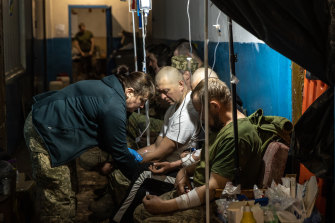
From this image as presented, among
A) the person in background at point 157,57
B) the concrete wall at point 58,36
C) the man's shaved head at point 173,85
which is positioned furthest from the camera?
the concrete wall at point 58,36

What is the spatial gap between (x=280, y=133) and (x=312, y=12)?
848 mm

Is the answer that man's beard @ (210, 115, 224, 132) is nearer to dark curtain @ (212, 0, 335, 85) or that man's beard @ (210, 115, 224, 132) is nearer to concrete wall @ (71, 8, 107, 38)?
dark curtain @ (212, 0, 335, 85)

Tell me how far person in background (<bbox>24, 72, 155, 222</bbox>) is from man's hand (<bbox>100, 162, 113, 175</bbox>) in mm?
514

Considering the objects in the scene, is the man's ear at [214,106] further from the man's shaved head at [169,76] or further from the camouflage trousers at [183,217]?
the man's shaved head at [169,76]

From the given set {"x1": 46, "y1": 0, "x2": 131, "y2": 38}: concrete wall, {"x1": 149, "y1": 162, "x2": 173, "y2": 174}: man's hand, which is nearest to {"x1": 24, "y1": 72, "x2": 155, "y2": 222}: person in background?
{"x1": 149, "y1": 162, "x2": 173, "y2": 174}: man's hand

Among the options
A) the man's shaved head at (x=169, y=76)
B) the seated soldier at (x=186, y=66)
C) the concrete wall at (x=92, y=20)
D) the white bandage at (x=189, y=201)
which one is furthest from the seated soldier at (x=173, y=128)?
the concrete wall at (x=92, y=20)

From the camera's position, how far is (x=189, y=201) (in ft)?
9.11

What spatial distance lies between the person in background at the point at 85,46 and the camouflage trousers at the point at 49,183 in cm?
1045

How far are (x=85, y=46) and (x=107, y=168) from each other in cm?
1021

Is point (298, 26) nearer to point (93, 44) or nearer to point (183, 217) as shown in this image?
point (183, 217)

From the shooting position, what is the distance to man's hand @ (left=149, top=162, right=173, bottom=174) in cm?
352

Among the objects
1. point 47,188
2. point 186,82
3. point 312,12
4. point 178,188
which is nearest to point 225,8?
point 312,12

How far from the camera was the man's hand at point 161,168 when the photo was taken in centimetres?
352

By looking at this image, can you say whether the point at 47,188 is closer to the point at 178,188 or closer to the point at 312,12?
the point at 178,188
